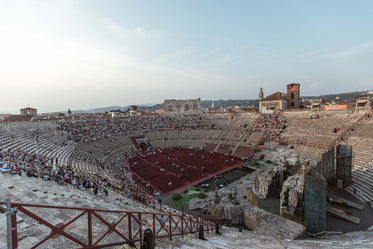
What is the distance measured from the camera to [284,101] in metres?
52.1

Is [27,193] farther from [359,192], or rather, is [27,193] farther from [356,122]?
[356,122]

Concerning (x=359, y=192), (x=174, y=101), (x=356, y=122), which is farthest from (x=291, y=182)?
(x=174, y=101)

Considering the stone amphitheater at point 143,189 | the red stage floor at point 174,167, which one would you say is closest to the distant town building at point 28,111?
the stone amphitheater at point 143,189

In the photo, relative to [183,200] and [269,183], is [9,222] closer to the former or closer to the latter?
[183,200]

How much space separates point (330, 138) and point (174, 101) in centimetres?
4896

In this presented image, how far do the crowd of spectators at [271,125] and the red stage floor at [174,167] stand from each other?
399 inches

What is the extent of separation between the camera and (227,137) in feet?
143

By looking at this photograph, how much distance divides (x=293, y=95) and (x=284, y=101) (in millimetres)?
3596

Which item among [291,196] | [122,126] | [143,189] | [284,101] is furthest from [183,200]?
[284,101]

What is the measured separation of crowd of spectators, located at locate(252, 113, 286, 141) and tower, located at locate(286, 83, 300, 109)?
33.1ft

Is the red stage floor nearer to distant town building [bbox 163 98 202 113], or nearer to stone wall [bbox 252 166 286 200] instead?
stone wall [bbox 252 166 286 200]

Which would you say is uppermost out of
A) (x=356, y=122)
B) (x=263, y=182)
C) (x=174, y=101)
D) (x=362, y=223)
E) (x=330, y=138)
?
(x=174, y=101)

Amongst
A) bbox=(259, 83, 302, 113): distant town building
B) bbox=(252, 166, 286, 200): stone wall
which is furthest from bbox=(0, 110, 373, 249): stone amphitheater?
bbox=(259, 83, 302, 113): distant town building

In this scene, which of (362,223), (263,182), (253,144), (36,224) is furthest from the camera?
(253,144)
